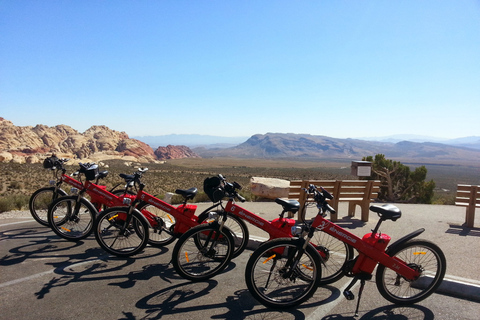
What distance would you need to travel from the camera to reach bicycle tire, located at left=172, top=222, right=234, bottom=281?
4102 mm

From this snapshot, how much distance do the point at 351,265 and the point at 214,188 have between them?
6.33 feet

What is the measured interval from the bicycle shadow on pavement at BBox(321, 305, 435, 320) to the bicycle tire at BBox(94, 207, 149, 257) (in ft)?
9.46

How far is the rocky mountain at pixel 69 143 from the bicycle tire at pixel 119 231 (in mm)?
70821

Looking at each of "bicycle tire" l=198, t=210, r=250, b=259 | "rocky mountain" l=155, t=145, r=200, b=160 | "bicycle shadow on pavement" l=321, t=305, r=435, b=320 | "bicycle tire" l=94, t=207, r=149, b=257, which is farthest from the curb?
"rocky mountain" l=155, t=145, r=200, b=160

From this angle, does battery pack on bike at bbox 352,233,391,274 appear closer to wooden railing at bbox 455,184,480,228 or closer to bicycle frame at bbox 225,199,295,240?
bicycle frame at bbox 225,199,295,240

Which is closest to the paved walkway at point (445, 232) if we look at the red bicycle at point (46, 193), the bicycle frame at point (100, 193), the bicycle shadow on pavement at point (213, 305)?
the bicycle shadow on pavement at point (213, 305)

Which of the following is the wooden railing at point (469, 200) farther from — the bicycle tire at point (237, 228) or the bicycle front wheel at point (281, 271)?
the bicycle front wheel at point (281, 271)

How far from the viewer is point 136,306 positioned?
3.57 m

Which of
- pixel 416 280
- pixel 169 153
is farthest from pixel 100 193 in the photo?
pixel 169 153

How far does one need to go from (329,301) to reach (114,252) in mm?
3116

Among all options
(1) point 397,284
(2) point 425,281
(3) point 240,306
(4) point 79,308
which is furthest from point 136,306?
(2) point 425,281

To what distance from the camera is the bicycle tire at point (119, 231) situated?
4850mm

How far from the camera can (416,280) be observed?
3.81m

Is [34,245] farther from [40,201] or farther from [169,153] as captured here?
[169,153]
